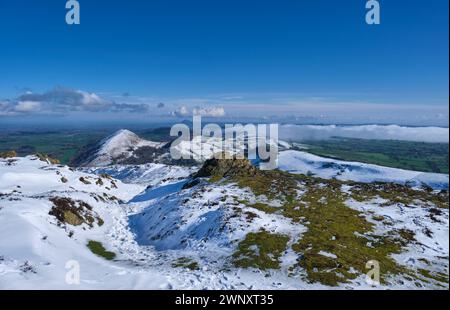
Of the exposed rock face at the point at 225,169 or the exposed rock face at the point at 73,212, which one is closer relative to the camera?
the exposed rock face at the point at 73,212

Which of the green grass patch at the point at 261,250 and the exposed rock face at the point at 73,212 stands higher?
the exposed rock face at the point at 73,212

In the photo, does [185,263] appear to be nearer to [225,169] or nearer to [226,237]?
[226,237]

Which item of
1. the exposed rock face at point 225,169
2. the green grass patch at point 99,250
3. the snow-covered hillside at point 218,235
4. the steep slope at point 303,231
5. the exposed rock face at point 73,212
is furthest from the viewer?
the exposed rock face at point 225,169

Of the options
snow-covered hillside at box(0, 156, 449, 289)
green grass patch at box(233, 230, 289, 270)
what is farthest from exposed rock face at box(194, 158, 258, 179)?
green grass patch at box(233, 230, 289, 270)

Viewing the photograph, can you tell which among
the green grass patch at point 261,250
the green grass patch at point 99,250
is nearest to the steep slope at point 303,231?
the green grass patch at point 261,250

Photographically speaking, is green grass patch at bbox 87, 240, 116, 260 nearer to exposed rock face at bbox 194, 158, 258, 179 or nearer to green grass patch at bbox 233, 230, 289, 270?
green grass patch at bbox 233, 230, 289, 270

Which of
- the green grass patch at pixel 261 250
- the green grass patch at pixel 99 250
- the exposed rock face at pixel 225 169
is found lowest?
the green grass patch at pixel 99 250

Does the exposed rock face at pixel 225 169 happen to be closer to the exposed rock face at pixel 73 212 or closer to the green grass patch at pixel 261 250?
the exposed rock face at pixel 73 212

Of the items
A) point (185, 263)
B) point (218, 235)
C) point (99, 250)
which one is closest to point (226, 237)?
point (218, 235)
